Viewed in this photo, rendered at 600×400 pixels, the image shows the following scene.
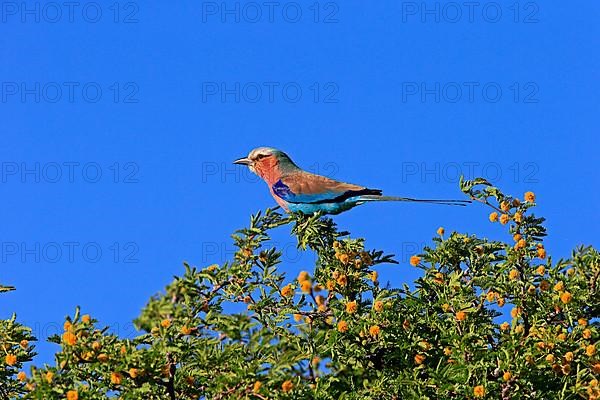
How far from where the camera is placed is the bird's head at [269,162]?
10.3 meters

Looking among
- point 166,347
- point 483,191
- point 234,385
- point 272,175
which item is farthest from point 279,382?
point 272,175

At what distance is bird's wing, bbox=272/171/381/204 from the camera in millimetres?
9422

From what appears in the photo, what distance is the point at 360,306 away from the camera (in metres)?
7.61

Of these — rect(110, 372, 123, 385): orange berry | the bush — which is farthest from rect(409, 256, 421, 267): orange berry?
rect(110, 372, 123, 385): orange berry

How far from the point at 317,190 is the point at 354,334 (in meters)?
2.47

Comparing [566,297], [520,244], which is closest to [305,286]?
[520,244]

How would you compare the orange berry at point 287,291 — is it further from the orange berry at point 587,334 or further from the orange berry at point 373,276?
the orange berry at point 587,334

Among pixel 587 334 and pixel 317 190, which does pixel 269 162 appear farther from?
pixel 587 334

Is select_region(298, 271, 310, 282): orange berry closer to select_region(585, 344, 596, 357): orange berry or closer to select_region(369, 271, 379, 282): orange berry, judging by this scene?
select_region(369, 271, 379, 282): orange berry

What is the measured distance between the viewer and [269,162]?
34.2 ft

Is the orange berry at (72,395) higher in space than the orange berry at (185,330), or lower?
lower

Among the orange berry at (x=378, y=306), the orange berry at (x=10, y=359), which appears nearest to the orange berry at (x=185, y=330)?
the orange berry at (x=378, y=306)

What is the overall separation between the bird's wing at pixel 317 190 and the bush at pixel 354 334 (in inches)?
39.5

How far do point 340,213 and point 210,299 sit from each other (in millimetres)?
2953
